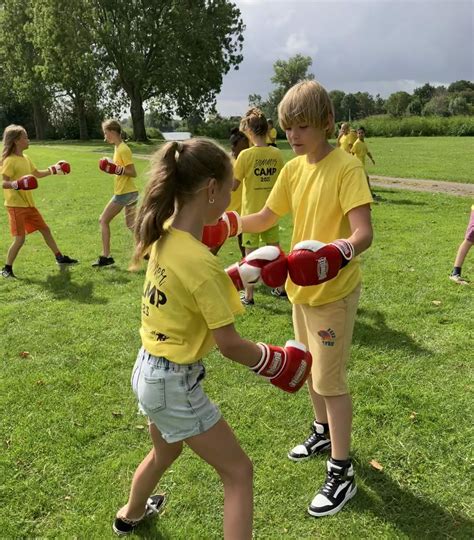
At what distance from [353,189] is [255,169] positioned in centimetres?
333

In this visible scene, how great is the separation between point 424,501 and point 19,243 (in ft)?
19.2

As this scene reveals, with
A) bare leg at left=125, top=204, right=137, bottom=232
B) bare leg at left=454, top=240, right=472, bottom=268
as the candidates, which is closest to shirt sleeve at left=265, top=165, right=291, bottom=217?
bare leg at left=125, top=204, right=137, bottom=232

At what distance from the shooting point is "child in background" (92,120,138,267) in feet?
22.8

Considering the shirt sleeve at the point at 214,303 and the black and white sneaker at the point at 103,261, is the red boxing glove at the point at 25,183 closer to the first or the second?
the black and white sneaker at the point at 103,261

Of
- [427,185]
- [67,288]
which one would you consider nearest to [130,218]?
[67,288]

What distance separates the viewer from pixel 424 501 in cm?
279

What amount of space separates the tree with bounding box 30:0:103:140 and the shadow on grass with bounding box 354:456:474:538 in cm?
3551

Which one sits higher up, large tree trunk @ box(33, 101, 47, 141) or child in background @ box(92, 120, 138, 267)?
large tree trunk @ box(33, 101, 47, 141)

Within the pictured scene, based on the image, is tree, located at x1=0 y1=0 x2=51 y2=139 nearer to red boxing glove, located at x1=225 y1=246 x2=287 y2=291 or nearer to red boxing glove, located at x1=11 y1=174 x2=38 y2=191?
red boxing glove, located at x1=11 y1=174 x2=38 y2=191

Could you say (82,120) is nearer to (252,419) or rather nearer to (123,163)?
(123,163)

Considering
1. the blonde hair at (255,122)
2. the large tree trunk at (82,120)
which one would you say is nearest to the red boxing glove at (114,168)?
the blonde hair at (255,122)

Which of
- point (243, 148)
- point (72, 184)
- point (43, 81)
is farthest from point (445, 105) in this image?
point (243, 148)

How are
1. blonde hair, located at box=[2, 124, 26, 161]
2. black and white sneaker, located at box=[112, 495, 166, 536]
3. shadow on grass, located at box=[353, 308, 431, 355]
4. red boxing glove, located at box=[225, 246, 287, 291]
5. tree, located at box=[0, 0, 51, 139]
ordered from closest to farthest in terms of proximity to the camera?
red boxing glove, located at box=[225, 246, 287, 291] < black and white sneaker, located at box=[112, 495, 166, 536] < shadow on grass, located at box=[353, 308, 431, 355] < blonde hair, located at box=[2, 124, 26, 161] < tree, located at box=[0, 0, 51, 139]

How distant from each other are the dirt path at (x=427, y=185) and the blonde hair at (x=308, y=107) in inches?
420
